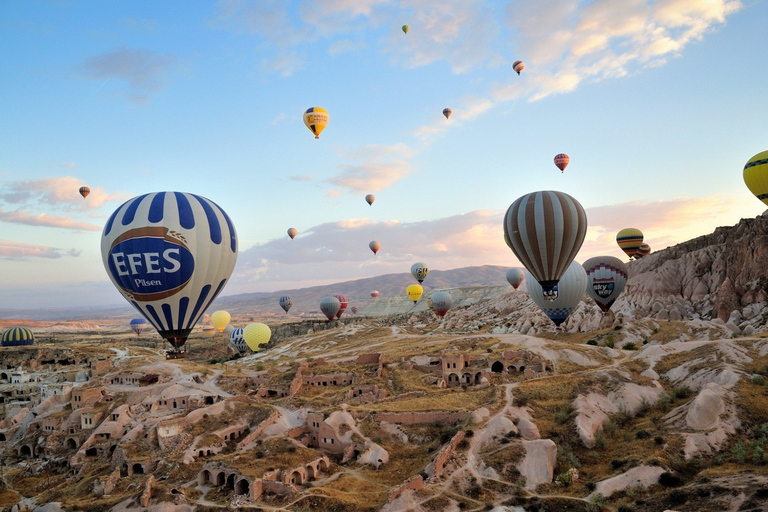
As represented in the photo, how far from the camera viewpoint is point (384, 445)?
144 feet

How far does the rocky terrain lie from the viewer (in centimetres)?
3484

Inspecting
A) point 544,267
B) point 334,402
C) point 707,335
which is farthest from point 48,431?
point 707,335

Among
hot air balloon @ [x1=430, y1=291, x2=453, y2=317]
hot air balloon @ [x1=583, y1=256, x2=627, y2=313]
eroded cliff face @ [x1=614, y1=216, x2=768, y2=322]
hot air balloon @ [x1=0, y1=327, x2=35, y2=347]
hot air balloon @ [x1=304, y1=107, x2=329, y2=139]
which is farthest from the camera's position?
hot air balloon @ [x1=0, y1=327, x2=35, y2=347]

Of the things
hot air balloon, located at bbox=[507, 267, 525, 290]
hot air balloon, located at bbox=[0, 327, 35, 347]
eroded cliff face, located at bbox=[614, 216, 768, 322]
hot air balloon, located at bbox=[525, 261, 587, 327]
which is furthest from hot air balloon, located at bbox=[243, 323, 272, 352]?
eroded cliff face, located at bbox=[614, 216, 768, 322]

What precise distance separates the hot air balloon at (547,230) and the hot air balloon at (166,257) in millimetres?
29397

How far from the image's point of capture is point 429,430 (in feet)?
149

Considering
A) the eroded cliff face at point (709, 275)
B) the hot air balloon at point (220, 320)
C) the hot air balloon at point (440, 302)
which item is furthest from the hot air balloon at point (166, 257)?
the hot air balloon at point (220, 320)

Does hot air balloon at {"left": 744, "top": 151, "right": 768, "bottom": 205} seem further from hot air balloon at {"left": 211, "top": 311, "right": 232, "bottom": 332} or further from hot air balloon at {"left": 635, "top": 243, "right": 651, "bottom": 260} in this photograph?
hot air balloon at {"left": 211, "top": 311, "right": 232, "bottom": 332}

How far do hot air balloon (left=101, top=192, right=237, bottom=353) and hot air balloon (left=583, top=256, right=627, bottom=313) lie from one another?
58563mm

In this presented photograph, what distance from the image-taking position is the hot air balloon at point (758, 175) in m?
82.6

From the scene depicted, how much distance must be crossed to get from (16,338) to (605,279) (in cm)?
12258

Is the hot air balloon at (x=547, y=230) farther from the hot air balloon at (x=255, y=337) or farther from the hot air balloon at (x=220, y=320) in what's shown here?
the hot air balloon at (x=220, y=320)

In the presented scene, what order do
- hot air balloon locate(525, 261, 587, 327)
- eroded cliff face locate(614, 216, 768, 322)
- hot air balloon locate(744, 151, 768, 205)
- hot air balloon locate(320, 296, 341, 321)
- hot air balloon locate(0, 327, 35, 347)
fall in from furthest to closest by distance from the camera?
hot air balloon locate(320, 296, 341, 321) < hot air balloon locate(0, 327, 35, 347) < eroded cliff face locate(614, 216, 768, 322) < hot air balloon locate(744, 151, 768, 205) < hot air balloon locate(525, 261, 587, 327)

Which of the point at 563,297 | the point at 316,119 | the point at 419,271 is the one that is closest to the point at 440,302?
the point at 419,271
